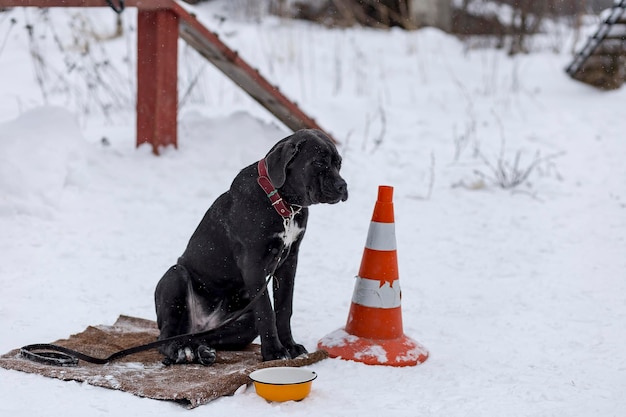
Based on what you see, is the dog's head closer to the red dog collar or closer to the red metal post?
the red dog collar

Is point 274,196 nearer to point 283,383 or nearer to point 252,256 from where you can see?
point 252,256

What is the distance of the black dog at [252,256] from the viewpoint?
329cm

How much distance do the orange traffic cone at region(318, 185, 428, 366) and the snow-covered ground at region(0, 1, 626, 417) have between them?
106mm

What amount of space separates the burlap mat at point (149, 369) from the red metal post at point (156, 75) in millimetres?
2809

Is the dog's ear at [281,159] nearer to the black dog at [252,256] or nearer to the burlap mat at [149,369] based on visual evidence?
the black dog at [252,256]

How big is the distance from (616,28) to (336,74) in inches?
135

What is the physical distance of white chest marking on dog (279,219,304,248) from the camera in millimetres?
3369

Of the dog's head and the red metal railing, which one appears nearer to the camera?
the dog's head

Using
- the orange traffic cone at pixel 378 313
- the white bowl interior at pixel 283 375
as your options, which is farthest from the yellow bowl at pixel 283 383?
the orange traffic cone at pixel 378 313

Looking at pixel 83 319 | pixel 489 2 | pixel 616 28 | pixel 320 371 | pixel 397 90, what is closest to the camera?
pixel 320 371

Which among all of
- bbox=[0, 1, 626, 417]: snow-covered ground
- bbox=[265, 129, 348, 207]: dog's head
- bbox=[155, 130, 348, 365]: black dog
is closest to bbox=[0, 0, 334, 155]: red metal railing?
bbox=[0, 1, 626, 417]: snow-covered ground

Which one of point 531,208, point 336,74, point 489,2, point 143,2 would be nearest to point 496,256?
point 531,208

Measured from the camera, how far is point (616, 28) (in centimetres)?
899

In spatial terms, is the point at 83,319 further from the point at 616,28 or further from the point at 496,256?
the point at 616,28
